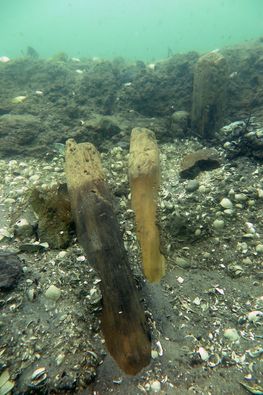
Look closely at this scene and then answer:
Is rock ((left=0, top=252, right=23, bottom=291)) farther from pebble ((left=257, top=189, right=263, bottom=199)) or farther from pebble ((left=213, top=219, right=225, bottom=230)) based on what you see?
pebble ((left=257, top=189, right=263, bottom=199))

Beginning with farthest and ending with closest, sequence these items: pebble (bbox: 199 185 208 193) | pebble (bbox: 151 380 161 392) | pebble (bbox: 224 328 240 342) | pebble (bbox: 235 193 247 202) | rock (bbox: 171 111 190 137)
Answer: rock (bbox: 171 111 190 137)
pebble (bbox: 199 185 208 193)
pebble (bbox: 235 193 247 202)
pebble (bbox: 224 328 240 342)
pebble (bbox: 151 380 161 392)

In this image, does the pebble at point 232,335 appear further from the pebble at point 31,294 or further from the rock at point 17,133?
the rock at point 17,133

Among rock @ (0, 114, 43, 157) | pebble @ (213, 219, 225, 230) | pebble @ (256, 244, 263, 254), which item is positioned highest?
rock @ (0, 114, 43, 157)

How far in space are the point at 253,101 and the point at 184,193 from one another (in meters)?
3.88

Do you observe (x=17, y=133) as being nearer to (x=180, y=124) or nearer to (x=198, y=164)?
(x=180, y=124)

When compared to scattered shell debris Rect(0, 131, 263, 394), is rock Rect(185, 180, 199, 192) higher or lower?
higher

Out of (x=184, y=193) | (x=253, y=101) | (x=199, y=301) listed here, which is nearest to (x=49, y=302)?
(x=199, y=301)

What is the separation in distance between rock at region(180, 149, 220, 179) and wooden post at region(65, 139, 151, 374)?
71.8 inches

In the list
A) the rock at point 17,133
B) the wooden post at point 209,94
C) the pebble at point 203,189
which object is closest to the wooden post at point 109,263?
the pebble at point 203,189

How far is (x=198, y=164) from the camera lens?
16.6 ft

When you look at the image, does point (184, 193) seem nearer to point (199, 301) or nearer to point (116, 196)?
point (116, 196)

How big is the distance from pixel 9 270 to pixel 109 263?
1082mm

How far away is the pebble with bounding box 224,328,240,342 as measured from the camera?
2834mm

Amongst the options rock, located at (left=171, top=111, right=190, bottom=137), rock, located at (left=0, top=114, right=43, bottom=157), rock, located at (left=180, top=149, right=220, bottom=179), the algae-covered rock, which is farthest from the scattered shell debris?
rock, located at (left=171, top=111, right=190, bottom=137)
